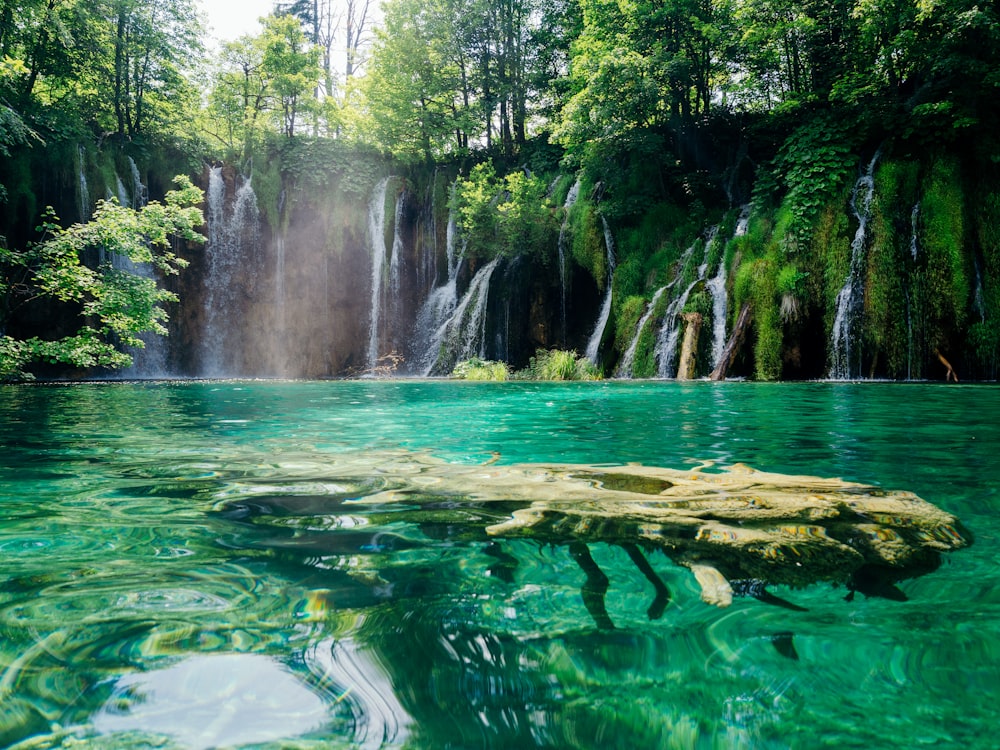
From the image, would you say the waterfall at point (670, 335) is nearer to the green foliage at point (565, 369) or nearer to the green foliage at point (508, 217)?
the green foliage at point (565, 369)

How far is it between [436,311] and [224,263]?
880cm

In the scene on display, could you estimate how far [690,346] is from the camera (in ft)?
43.8

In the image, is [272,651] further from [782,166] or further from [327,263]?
[327,263]

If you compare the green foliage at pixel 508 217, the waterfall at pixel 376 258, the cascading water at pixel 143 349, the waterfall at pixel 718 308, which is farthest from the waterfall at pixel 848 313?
the cascading water at pixel 143 349

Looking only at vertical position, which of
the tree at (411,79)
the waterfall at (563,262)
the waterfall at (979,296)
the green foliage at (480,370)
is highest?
the tree at (411,79)

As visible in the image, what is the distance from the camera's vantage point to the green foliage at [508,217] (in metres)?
18.3

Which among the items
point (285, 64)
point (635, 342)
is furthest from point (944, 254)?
point (285, 64)

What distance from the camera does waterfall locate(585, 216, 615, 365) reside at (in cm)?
1664

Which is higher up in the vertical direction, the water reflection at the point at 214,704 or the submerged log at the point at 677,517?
the submerged log at the point at 677,517

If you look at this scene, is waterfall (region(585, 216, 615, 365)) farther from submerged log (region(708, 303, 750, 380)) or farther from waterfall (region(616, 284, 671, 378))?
submerged log (region(708, 303, 750, 380))

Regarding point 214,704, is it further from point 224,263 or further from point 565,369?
point 224,263

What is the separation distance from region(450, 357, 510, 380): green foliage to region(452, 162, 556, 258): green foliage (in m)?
4.03

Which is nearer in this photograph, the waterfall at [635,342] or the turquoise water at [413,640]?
the turquoise water at [413,640]

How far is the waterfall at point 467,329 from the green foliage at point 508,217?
→ 2.80 feet
